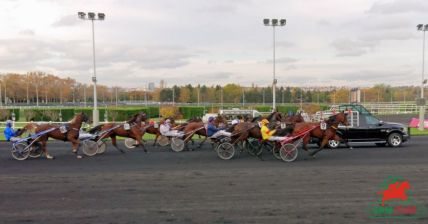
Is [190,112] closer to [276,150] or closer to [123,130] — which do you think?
[123,130]

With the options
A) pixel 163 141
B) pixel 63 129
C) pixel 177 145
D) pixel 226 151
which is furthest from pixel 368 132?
pixel 63 129

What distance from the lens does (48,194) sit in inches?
331

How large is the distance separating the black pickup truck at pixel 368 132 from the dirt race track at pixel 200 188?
107 inches

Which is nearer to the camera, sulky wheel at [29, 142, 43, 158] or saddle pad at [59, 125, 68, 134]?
saddle pad at [59, 125, 68, 134]

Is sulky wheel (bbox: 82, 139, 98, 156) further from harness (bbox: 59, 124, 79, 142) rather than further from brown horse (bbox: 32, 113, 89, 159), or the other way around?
harness (bbox: 59, 124, 79, 142)

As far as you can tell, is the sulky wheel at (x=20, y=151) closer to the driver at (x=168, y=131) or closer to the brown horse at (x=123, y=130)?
the brown horse at (x=123, y=130)

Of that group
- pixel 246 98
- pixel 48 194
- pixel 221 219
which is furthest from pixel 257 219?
pixel 246 98

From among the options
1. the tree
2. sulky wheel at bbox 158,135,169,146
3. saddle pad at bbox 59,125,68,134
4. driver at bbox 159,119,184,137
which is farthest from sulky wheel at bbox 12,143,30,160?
the tree

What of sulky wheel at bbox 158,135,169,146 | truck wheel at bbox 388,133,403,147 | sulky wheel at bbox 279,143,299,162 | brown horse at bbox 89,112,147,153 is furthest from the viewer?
sulky wheel at bbox 158,135,169,146

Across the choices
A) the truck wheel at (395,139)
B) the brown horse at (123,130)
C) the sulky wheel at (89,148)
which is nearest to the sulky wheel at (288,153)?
the brown horse at (123,130)

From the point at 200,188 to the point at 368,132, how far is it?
10.6 metres

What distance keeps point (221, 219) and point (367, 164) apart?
23.3 ft

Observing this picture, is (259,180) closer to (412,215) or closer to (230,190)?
(230,190)

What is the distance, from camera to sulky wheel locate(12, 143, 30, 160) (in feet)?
45.8
